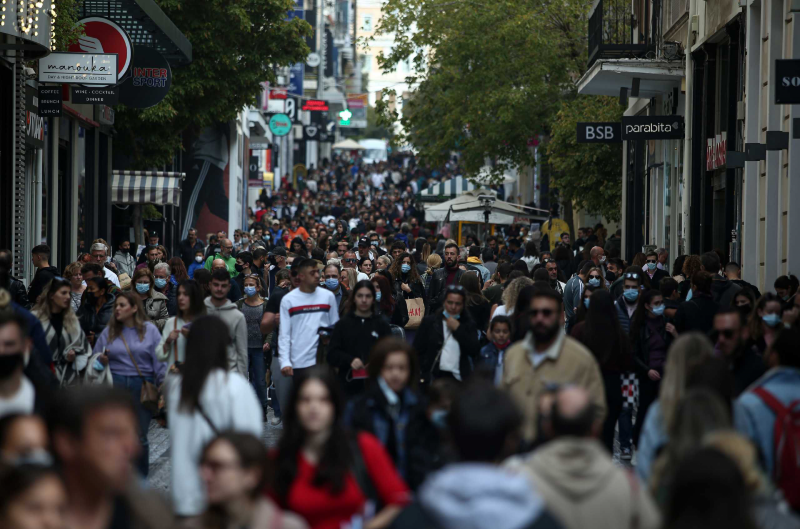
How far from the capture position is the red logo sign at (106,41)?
62.8 feet

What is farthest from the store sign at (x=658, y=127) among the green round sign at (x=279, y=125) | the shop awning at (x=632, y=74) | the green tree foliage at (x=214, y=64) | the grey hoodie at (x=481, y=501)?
the green round sign at (x=279, y=125)

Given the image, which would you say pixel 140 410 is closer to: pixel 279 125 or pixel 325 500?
pixel 325 500

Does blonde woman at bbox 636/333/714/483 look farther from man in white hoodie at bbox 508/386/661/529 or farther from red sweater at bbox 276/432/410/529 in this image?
red sweater at bbox 276/432/410/529

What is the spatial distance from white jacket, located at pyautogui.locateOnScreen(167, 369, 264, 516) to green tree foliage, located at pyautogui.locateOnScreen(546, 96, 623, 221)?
23.9m

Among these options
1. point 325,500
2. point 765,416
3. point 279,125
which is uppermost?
point 279,125

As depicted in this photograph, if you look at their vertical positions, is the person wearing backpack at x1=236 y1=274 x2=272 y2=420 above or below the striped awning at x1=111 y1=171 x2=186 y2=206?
below

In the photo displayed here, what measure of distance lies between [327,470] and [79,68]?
48.7ft

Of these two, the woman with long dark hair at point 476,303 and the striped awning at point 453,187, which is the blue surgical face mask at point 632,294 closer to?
the woman with long dark hair at point 476,303

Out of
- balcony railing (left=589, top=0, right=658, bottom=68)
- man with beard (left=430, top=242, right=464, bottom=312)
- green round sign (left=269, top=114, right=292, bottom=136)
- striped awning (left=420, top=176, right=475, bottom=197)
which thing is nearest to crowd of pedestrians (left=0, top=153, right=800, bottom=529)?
man with beard (left=430, top=242, right=464, bottom=312)

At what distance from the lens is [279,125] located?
181ft

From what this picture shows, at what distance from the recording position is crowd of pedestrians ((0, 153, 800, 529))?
14.1 feet

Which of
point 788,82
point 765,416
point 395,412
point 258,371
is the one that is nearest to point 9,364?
point 395,412

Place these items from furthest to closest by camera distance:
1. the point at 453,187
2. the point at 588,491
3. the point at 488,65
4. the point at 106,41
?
the point at 453,187 → the point at 488,65 → the point at 106,41 → the point at 588,491

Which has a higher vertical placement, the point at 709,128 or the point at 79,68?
the point at 79,68
